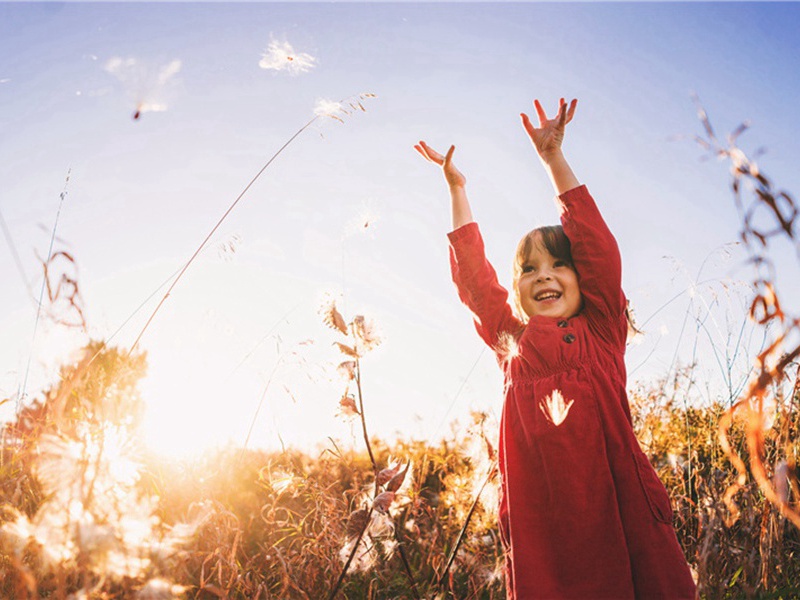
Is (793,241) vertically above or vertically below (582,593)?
above

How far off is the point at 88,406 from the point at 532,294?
1.93 meters

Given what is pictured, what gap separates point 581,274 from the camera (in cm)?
253

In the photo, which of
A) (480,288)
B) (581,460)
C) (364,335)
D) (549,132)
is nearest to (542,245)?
(480,288)

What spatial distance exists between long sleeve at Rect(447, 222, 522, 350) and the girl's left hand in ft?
1.54

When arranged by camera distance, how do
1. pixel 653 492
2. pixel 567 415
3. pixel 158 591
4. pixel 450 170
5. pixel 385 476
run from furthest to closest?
pixel 450 170
pixel 567 415
pixel 653 492
pixel 385 476
pixel 158 591

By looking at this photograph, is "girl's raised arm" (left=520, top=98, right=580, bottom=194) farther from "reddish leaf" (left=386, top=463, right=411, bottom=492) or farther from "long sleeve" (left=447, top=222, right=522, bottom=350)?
"reddish leaf" (left=386, top=463, right=411, bottom=492)

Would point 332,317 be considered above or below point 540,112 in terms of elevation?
below

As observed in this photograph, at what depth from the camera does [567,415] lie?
2.25m

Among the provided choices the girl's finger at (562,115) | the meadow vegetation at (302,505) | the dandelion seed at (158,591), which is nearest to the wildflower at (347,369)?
the meadow vegetation at (302,505)

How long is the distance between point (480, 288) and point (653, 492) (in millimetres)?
1139

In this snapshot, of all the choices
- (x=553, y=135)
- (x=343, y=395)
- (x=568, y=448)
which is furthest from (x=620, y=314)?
(x=343, y=395)

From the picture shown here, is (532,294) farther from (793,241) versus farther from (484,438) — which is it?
(793,241)

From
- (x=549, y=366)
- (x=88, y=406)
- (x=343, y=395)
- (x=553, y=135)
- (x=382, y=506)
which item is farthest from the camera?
(x=553, y=135)

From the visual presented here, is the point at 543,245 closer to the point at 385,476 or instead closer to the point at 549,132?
the point at 549,132
